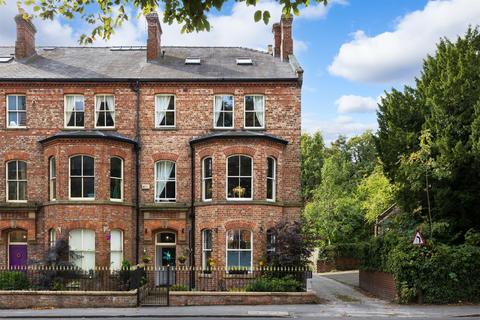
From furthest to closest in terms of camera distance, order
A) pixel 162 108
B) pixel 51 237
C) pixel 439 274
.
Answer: pixel 162 108
pixel 51 237
pixel 439 274

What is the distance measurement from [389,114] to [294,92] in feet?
14.3

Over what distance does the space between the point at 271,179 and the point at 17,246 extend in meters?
12.0

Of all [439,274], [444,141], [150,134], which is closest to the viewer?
[439,274]

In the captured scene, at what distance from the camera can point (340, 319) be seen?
18703mm

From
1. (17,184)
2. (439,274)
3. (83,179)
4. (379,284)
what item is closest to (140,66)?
(83,179)

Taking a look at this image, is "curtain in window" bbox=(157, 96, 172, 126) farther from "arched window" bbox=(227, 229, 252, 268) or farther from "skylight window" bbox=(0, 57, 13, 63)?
"skylight window" bbox=(0, 57, 13, 63)

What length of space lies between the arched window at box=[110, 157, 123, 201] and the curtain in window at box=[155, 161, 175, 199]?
1710 mm

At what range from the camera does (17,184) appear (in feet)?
89.6

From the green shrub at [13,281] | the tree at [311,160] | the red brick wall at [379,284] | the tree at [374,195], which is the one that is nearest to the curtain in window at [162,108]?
the green shrub at [13,281]

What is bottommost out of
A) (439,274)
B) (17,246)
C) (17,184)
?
(439,274)

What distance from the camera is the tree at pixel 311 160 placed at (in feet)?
200

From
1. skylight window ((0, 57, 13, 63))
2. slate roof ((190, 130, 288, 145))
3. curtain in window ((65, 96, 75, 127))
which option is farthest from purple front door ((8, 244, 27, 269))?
slate roof ((190, 130, 288, 145))

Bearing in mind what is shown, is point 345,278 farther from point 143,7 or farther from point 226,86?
point 143,7

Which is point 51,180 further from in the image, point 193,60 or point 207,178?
point 193,60
